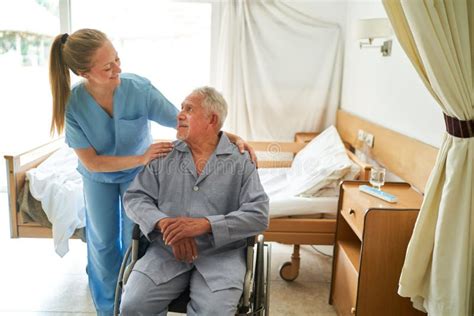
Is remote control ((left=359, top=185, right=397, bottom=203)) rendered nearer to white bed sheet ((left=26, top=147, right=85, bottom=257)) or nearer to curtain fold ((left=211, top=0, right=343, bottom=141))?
white bed sheet ((left=26, top=147, right=85, bottom=257))

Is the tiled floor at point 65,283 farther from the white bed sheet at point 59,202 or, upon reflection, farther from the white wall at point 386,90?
the white wall at point 386,90

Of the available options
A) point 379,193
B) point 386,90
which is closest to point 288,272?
point 379,193

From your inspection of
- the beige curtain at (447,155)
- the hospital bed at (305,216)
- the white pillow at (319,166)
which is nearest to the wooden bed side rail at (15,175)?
the hospital bed at (305,216)

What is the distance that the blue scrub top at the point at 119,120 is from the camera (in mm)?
1930

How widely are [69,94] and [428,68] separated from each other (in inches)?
57.2

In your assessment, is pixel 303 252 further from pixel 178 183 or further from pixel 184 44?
pixel 184 44

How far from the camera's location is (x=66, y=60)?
1.82 m

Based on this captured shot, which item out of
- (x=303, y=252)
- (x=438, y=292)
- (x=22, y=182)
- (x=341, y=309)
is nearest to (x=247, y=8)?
(x=303, y=252)

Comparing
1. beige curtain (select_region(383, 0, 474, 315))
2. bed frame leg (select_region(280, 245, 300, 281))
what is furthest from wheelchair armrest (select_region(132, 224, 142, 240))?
bed frame leg (select_region(280, 245, 300, 281))

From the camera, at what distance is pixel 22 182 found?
237cm

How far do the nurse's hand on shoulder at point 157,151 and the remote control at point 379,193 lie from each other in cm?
95

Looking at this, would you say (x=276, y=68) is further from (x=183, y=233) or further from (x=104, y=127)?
(x=183, y=233)

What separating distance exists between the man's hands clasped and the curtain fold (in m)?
2.29

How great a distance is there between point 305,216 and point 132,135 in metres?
1.11
